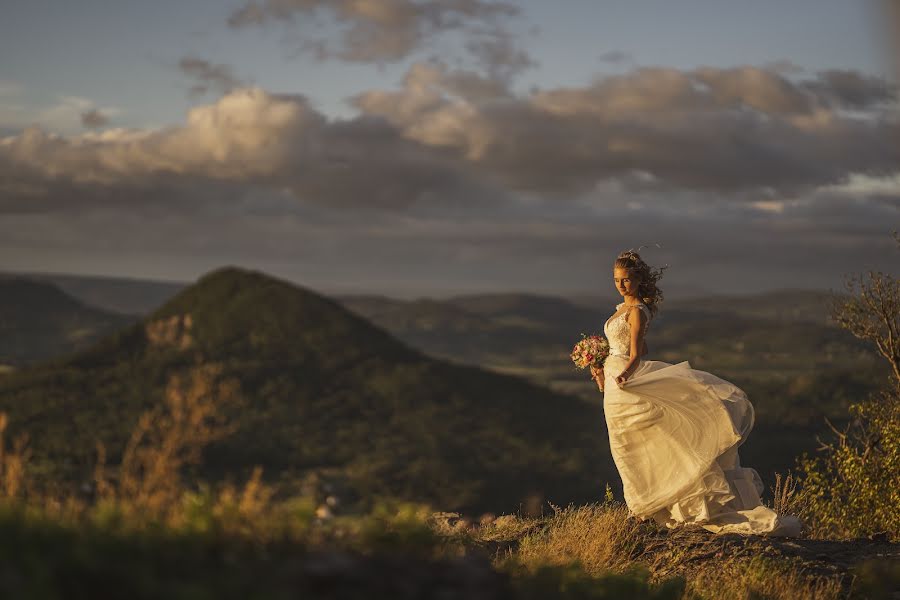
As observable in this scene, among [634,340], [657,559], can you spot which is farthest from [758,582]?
[634,340]

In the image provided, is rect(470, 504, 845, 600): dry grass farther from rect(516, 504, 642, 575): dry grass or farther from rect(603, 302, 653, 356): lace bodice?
rect(603, 302, 653, 356): lace bodice

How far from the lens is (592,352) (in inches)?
470

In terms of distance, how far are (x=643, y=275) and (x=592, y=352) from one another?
123 centimetres

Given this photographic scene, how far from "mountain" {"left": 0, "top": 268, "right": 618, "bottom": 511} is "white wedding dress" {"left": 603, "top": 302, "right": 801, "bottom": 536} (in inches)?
3259

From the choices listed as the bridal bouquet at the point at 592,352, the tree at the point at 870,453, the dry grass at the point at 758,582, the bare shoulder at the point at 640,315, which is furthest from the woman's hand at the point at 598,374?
the tree at the point at 870,453

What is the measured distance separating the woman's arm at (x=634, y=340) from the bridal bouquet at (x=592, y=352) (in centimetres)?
50

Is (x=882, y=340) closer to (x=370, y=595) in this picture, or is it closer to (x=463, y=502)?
(x=370, y=595)

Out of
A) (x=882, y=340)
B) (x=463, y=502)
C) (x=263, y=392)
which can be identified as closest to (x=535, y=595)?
(x=882, y=340)

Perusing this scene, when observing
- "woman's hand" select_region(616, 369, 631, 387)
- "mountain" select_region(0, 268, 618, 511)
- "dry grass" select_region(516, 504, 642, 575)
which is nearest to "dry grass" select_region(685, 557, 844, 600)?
"dry grass" select_region(516, 504, 642, 575)

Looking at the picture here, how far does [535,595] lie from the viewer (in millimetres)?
6500

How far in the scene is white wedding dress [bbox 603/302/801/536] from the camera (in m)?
11.1

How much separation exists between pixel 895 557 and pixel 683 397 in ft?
10.1

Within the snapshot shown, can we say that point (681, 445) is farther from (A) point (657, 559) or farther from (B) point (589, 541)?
(B) point (589, 541)

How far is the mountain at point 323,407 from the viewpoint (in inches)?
4033
